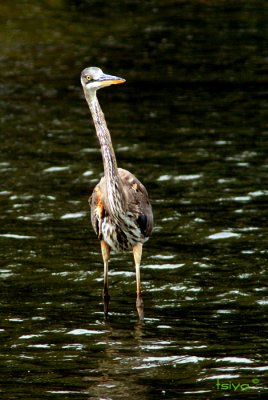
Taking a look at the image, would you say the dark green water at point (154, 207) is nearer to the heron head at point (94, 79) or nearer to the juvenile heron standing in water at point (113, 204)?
the juvenile heron standing in water at point (113, 204)

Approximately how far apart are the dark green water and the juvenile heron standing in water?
2.45ft

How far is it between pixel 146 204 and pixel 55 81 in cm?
1269

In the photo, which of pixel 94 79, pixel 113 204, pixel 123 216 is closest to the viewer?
pixel 94 79

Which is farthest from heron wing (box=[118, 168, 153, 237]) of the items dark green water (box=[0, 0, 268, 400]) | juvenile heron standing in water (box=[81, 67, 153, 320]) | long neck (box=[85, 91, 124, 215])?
dark green water (box=[0, 0, 268, 400])

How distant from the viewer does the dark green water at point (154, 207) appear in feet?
31.6

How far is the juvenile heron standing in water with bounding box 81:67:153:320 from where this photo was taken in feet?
35.6

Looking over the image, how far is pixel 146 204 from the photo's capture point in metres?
11.8

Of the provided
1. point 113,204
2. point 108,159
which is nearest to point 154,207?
point 113,204

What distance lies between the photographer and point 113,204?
11.2m

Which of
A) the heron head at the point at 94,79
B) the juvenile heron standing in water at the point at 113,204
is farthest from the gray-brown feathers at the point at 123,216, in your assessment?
the heron head at the point at 94,79

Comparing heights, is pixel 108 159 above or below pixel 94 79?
below

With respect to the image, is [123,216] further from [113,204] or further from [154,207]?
[154,207]

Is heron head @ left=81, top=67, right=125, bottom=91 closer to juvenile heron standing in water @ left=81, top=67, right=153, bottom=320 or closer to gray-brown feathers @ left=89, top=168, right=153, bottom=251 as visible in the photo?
juvenile heron standing in water @ left=81, top=67, right=153, bottom=320

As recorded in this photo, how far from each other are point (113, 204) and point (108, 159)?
58 centimetres
